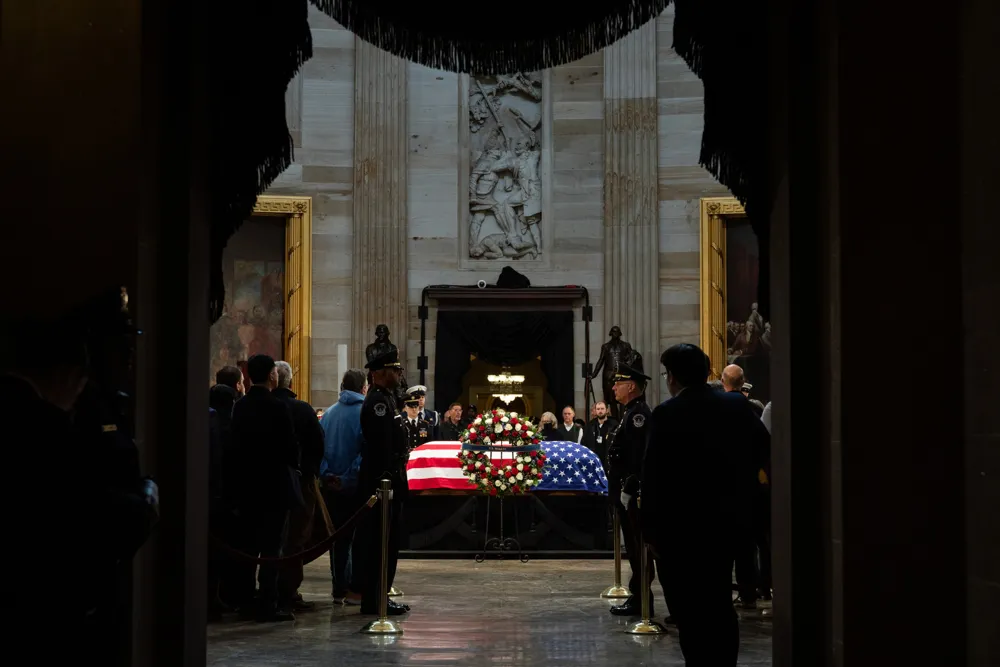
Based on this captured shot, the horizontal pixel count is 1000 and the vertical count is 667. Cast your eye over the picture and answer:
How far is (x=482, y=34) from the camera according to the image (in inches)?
253

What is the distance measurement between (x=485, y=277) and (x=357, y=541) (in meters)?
12.0

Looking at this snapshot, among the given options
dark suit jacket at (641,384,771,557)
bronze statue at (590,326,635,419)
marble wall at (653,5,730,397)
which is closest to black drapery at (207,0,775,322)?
dark suit jacket at (641,384,771,557)

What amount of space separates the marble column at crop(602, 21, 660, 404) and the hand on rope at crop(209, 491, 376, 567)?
12.4 m

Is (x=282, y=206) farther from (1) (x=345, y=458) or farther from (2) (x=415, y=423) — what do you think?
(1) (x=345, y=458)

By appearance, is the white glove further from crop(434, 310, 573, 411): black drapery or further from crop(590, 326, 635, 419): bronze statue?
crop(434, 310, 573, 411): black drapery

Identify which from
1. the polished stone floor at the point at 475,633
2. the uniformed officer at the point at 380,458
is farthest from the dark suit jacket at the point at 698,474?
the uniformed officer at the point at 380,458

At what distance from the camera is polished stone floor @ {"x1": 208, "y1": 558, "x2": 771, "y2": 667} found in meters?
7.68

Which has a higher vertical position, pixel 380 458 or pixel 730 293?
pixel 730 293

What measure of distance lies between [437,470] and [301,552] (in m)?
5.24

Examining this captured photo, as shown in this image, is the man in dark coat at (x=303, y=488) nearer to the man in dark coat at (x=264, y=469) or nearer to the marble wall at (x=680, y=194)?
the man in dark coat at (x=264, y=469)

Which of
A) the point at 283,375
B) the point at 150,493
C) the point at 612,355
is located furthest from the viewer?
the point at 612,355

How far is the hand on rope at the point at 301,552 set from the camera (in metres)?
7.67

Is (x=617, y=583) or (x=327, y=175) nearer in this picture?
(x=617, y=583)

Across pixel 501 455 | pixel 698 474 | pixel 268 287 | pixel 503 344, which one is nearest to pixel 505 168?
pixel 503 344
